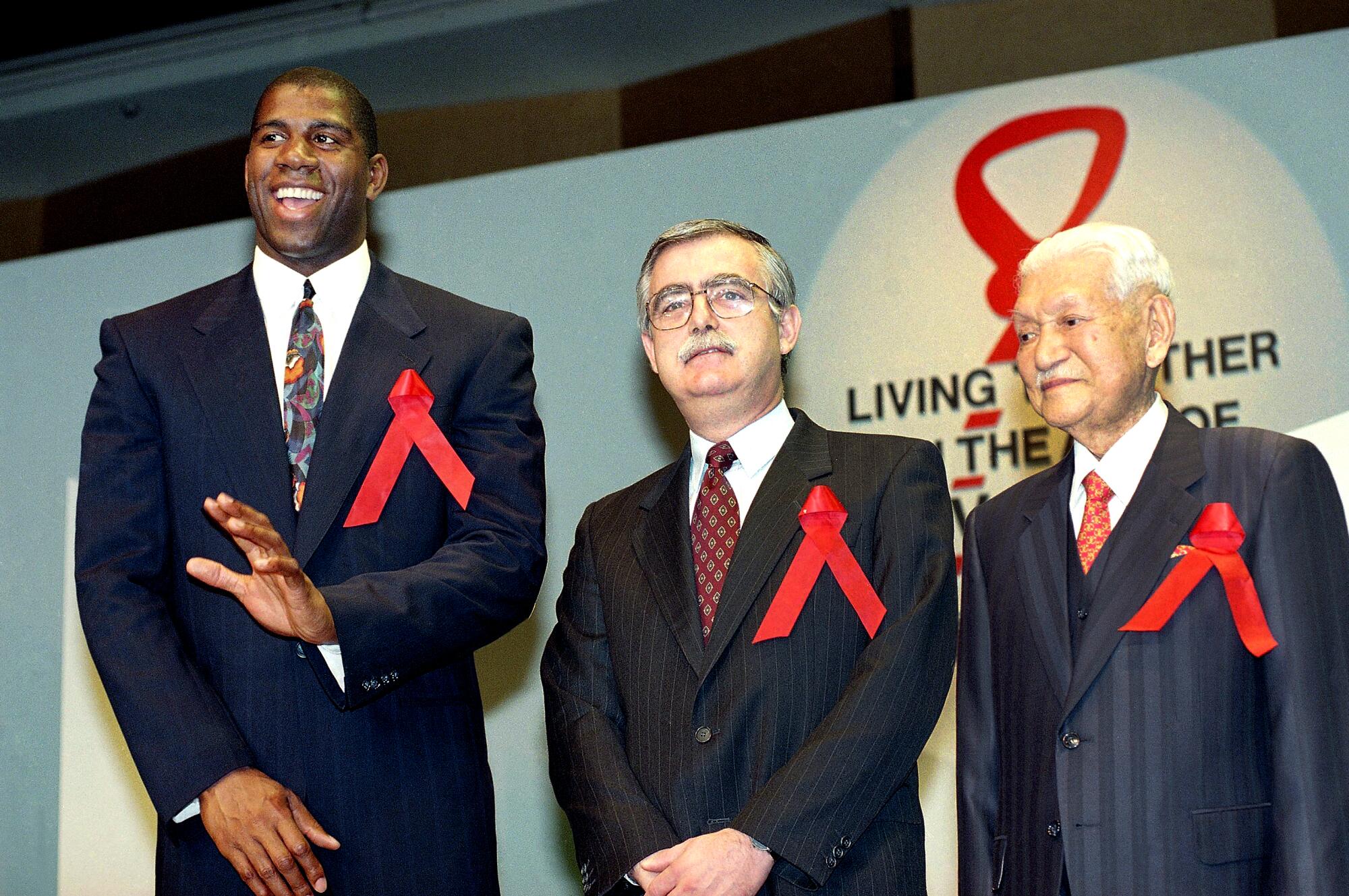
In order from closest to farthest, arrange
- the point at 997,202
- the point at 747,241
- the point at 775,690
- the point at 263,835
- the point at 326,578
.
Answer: the point at 263,835 → the point at 326,578 → the point at 775,690 → the point at 747,241 → the point at 997,202

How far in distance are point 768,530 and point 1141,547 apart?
0.66 m

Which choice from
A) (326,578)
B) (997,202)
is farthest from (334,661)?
(997,202)

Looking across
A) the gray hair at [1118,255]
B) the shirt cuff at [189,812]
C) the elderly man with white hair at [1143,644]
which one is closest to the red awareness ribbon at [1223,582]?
the elderly man with white hair at [1143,644]

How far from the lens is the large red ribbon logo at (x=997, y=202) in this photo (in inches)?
185

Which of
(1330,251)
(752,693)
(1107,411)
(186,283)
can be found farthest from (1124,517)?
(186,283)

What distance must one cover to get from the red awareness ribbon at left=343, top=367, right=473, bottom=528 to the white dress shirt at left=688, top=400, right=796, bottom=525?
1.76ft

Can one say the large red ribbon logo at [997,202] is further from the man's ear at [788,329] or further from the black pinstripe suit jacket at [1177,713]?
the black pinstripe suit jacket at [1177,713]

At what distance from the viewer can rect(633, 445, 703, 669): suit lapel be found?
2.83 metres

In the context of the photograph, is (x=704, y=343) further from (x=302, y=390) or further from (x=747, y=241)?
(x=302, y=390)

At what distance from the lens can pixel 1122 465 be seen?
2979 mm

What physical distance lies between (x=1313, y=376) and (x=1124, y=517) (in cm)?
180

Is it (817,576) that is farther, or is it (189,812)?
(817,576)

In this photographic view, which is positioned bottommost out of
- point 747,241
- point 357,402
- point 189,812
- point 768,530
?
point 189,812

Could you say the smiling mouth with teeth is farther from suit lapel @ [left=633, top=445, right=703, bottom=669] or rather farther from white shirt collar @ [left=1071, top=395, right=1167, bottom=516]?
white shirt collar @ [left=1071, top=395, right=1167, bottom=516]
